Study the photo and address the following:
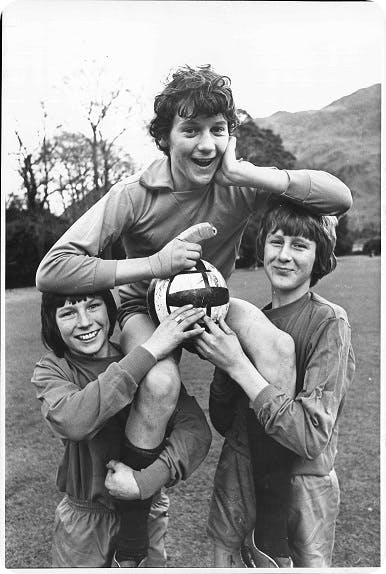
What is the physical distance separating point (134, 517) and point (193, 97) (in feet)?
4.47

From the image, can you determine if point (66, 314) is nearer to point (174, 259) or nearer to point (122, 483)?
point (174, 259)

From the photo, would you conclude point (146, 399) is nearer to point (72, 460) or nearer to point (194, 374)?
point (72, 460)

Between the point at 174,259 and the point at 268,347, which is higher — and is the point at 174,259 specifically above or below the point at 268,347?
above

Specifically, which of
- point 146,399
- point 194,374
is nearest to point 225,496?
point 146,399

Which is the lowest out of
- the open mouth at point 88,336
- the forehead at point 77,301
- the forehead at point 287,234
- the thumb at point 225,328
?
the open mouth at point 88,336

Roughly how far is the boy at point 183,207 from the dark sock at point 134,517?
18 centimetres

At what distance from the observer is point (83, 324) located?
6.95 feet

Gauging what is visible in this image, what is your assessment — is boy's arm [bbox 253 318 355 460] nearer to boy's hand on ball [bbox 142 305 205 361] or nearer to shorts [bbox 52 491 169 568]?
boy's hand on ball [bbox 142 305 205 361]

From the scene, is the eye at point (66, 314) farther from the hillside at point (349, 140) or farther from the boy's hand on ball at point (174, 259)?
the hillside at point (349, 140)

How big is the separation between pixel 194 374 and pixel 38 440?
139 cm

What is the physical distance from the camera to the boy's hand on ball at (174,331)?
80.4 inches

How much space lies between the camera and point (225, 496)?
2.29 m

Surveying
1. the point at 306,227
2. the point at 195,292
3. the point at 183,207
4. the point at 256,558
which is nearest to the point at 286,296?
the point at 306,227

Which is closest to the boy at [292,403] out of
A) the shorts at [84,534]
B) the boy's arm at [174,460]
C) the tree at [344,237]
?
the boy's arm at [174,460]
